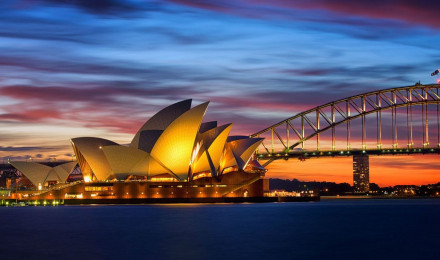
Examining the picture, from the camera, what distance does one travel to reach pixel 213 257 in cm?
4609

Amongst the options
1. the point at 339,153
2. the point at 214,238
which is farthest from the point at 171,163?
the point at 214,238

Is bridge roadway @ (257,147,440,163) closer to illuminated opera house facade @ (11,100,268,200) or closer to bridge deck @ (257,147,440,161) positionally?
bridge deck @ (257,147,440,161)

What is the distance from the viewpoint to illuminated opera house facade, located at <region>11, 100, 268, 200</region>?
11325 cm

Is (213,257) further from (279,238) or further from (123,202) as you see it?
(123,202)

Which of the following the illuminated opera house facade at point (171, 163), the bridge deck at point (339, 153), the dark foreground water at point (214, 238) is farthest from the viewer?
the bridge deck at point (339, 153)

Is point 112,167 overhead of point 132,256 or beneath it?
overhead

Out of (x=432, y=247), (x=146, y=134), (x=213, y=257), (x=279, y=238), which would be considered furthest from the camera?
(x=146, y=134)

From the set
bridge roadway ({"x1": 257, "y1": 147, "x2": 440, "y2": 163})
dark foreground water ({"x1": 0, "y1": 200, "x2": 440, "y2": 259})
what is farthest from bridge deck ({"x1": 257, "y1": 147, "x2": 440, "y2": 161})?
dark foreground water ({"x1": 0, "y1": 200, "x2": 440, "y2": 259})

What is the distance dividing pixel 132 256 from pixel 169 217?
35.6 metres

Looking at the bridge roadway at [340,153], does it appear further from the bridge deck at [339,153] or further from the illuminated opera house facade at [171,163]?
the illuminated opera house facade at [171,163]

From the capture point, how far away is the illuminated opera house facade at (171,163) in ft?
372

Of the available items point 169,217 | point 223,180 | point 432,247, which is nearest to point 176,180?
point 223,180

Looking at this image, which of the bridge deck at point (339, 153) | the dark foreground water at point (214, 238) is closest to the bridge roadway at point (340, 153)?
the bridge deck at point (339, 153)

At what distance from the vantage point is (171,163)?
119 m
